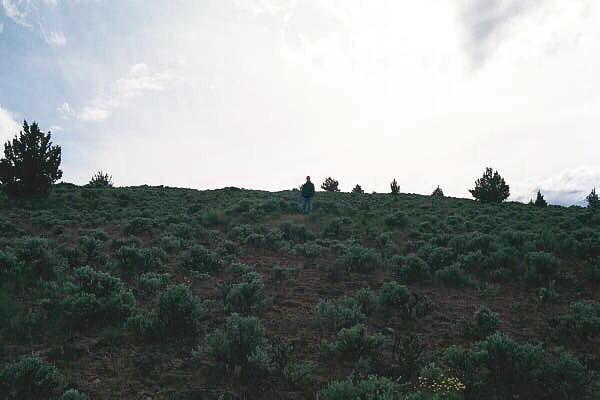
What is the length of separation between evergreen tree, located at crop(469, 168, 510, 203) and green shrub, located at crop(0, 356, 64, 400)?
125ft

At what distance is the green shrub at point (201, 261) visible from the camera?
1173 centimetres

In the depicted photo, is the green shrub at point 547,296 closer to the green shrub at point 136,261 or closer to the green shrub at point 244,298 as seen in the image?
the green shrub at point 244,298

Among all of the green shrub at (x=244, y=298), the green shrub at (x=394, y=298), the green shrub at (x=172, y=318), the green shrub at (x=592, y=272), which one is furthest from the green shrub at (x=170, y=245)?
the green shrub at (x=592, y=272)

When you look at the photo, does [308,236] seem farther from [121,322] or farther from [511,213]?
[511,213]

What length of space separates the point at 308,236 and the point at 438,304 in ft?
28.6

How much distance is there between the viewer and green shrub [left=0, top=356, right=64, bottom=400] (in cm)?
506

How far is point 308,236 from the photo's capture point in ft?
57.0

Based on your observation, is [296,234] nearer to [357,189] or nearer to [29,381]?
[29,381]

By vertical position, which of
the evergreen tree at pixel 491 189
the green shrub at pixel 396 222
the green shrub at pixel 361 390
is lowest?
the green shrub at pixel 361 390

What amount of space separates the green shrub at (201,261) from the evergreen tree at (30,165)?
2098 centimetres

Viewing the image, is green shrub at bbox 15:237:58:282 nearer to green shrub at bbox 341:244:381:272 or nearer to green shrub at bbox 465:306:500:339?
green shrub at bbox 341:244:381:272

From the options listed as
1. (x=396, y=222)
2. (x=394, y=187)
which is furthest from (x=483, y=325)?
(x=394, y=187)

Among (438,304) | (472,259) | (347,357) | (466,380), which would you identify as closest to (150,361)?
(347,357)

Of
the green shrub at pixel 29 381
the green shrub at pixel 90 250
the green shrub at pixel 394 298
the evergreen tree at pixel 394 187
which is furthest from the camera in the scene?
the evergreen tree at pixel 394 187
